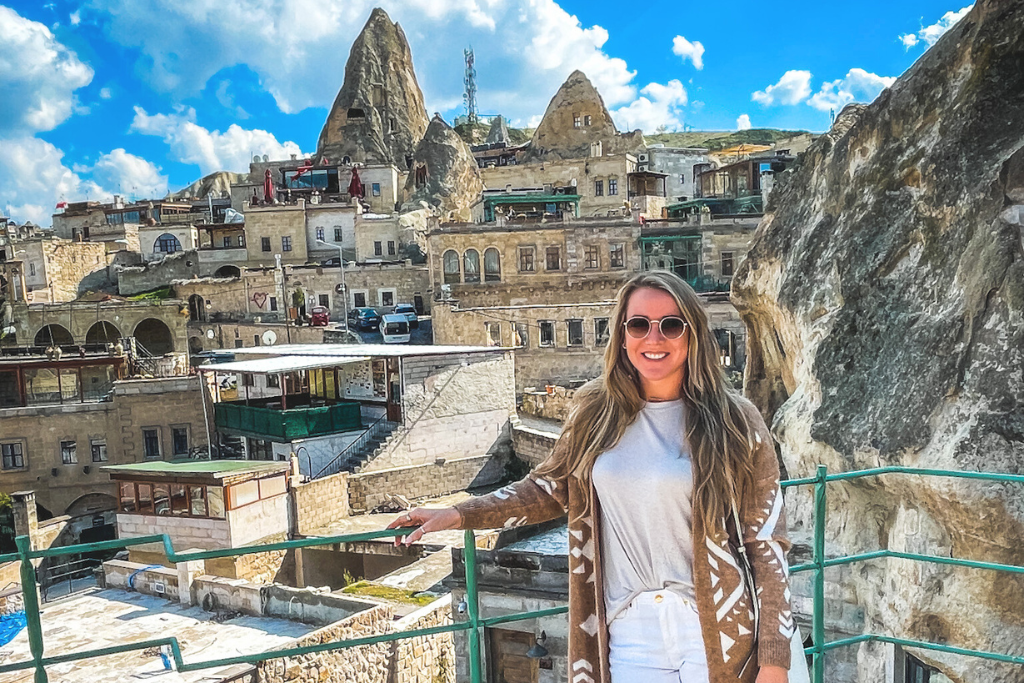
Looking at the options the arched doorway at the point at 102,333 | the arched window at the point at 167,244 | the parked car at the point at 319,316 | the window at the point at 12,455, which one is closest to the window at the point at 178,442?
the window at the point at 12,455

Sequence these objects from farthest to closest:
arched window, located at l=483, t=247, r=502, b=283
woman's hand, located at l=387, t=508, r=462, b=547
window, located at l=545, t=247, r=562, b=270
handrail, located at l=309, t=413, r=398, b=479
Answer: arched window, located at l=483, t=247, r=502, b=283, window, located at l=545, t=247, r=562, b=270, handrail, located at l=309, t=413, r=398, b=479, woman's hand, located at l=387, t=508, r=462, b=547

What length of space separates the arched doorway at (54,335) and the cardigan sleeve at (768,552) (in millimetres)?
49831

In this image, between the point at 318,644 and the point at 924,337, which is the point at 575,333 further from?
the point at 318,644

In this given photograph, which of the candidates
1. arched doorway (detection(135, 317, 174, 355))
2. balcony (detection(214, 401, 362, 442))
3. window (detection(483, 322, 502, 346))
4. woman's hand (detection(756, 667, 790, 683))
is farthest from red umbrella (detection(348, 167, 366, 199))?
woman's hand (detection(756, 667, 790, 683))

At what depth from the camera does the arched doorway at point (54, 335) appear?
149ft

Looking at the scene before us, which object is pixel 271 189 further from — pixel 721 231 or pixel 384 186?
pixel 721 231

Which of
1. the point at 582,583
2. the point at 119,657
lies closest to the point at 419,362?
the point at 119,657

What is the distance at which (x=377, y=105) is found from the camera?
2719 inches

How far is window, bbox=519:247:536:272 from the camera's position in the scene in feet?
125

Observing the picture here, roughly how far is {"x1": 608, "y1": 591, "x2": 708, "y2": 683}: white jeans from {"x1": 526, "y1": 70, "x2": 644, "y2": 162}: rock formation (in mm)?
60614

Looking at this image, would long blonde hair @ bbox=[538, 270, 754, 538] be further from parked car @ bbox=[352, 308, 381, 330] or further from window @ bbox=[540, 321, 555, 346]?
parked car @ bbox=[352, 308, 381, 330]

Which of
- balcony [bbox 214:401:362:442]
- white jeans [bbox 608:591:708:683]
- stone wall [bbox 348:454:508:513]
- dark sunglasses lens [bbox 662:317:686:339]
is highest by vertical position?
dark sunglasses lens [bbox 662:317:686:339]

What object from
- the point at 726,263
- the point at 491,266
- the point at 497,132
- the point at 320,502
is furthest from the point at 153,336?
the point at 497,132

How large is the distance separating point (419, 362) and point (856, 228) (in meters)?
16.5
